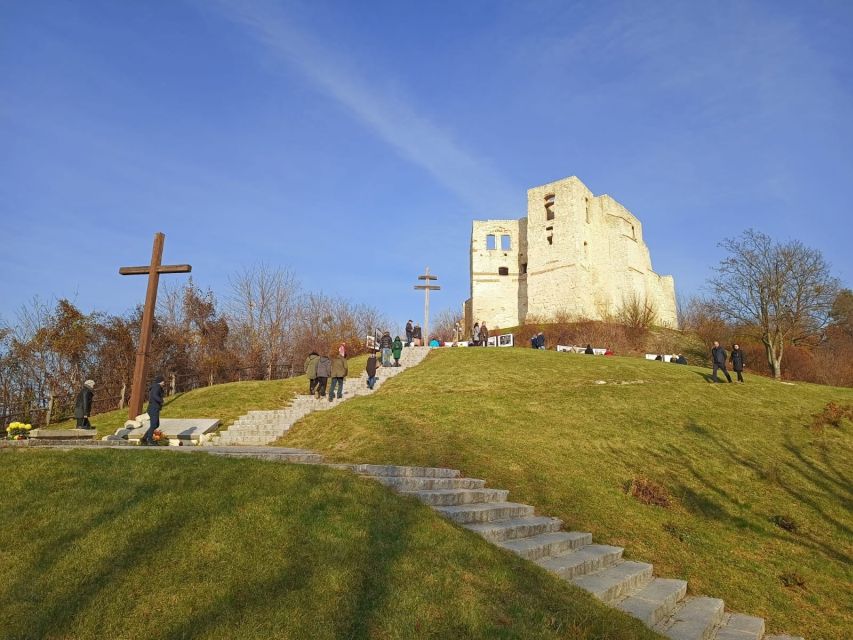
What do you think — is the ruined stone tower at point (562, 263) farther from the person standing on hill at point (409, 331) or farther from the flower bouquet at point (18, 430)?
the flower bouquet at point (18, 430)

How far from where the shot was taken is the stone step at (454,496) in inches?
283

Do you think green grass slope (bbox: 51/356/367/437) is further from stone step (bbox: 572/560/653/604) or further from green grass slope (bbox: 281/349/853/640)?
stone step (bbox: 572/560/653/604)

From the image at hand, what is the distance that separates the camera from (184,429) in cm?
1477

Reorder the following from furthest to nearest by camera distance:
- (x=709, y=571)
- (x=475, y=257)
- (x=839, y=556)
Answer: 1. (x=475, y=257)
2. (x=839, y=556)
3. (x=709, y=571)

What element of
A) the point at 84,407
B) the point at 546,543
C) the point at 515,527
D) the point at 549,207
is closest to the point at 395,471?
the point at 515,527

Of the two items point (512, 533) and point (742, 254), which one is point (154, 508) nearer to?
point (512, 533)

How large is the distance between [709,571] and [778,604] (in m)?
0.84

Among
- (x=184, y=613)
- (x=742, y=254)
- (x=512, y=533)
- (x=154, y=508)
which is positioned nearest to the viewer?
(x=184, y=613)

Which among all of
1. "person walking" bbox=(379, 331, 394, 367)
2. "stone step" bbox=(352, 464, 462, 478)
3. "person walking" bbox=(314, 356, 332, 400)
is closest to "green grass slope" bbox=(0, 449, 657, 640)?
"stone step" bbox=(352, 464, 462, 478)

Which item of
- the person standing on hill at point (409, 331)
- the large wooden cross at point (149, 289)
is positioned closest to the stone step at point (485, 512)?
the large wooden cross at point (149, 289)

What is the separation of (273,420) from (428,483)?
966 centimetres

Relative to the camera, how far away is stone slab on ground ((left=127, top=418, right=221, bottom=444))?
14312 millimetres

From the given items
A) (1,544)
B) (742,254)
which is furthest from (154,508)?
(742,254)

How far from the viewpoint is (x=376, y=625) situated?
4051 mm
